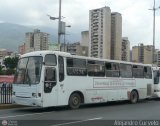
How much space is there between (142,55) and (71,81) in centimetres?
5480

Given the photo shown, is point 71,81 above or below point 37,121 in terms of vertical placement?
above

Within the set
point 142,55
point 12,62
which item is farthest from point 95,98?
point 12,62

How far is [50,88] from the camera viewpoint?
18469mm

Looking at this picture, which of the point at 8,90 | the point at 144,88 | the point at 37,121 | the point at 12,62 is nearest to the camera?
the point at 37,121

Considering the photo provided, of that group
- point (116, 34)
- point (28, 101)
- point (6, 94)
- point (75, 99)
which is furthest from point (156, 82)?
point (116, 34)

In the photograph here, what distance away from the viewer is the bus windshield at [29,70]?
59.7 feet

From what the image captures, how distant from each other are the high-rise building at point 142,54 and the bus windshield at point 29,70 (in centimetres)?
5219

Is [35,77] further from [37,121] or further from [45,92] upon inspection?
[37,121]

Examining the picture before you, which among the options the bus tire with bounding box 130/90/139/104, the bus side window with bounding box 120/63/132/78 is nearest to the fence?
the bus side window with bounding box 120/63/132/78

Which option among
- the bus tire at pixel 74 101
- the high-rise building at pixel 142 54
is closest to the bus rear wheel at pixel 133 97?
the bus tire at pixel 74 101

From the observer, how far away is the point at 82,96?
20656 mm

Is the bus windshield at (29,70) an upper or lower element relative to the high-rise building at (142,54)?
lower

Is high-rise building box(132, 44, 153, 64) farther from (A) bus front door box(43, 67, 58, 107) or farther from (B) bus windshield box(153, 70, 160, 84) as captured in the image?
(A) bus front door box(43, 67, 58, 107)

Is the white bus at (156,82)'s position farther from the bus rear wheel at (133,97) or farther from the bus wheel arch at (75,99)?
the bus wheel arch at (75,99)
